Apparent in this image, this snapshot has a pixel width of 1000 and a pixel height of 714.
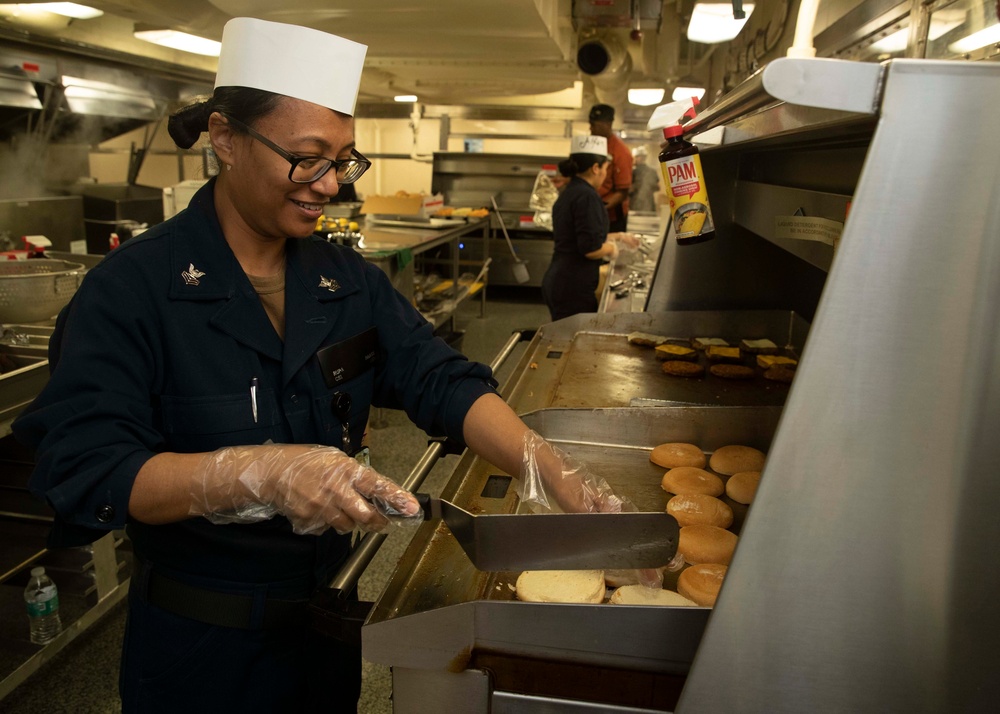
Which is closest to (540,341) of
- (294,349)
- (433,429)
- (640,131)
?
(433,429)

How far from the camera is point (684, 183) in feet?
5.28

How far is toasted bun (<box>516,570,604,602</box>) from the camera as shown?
1108 millimetres

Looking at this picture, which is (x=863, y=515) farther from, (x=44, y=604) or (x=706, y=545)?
(x=44, y=604)

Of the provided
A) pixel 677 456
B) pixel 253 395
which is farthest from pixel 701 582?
pixel 253 395

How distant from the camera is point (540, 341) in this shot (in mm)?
2639

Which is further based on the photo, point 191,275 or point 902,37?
point 902,37

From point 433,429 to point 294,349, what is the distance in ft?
1.19

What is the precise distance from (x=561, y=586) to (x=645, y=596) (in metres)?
0.14

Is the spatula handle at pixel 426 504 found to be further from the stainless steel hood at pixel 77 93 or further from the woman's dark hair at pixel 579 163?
the stainless steel hood at pixel 77 93

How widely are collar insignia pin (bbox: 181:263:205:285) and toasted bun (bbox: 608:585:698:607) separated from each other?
0.87 metres

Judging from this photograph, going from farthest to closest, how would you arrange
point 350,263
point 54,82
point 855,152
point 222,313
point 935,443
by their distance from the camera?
point 54,82 → point 855,152 → point 350,263 → point 222,313 → point 935,443

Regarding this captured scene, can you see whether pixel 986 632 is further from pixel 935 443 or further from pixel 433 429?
pixel 433 429

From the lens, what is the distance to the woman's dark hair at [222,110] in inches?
45.3

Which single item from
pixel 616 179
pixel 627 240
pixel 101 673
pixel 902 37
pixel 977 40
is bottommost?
pixel 101 673
